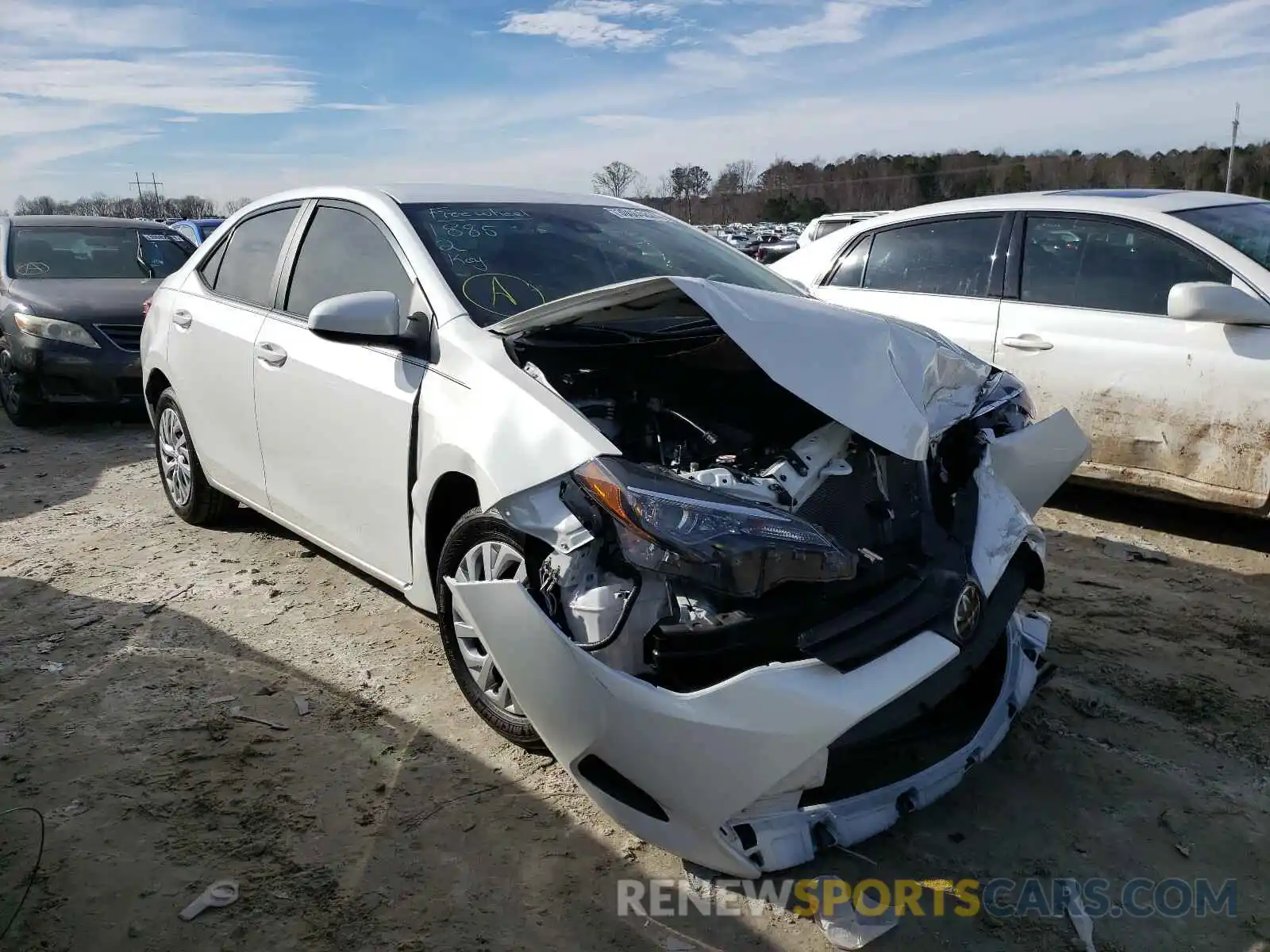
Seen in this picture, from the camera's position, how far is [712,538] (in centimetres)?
227

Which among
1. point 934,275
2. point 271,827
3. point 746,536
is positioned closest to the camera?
point 746,536

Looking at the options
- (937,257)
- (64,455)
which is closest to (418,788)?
(937,257)

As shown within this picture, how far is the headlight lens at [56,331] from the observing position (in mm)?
7973

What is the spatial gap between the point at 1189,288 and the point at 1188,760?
2.47 metres

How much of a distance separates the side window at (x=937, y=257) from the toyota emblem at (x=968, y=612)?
339 cm

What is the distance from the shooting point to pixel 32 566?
4.91m

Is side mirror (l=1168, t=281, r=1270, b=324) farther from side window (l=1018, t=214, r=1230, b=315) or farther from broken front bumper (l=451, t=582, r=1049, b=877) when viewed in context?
broken front bumper (l=451, t=582, r=1049, b=877)

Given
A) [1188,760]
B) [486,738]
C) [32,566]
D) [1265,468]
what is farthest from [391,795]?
[1265,468]

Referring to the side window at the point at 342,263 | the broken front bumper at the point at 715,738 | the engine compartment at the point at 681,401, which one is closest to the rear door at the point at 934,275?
the engine compartment at the point at 681,401

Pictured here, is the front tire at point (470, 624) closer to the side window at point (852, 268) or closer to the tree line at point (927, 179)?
the side window at point (852, 268)

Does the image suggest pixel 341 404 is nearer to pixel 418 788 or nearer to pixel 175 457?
pixel 418 788

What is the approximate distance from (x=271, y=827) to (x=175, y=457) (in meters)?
3.12

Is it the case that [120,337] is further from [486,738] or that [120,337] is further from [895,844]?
[895,844]

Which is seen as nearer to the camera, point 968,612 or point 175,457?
point 968,612
